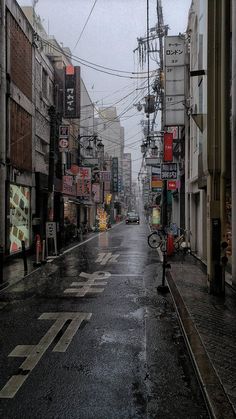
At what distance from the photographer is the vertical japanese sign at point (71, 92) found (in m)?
29.5

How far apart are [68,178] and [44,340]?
84.6ft

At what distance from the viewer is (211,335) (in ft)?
22.5

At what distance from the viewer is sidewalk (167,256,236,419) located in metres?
4.64

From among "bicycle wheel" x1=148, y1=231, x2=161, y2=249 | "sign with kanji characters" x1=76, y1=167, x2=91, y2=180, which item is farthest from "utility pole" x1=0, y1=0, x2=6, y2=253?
"sign with kanji characters" x1=76, y1=167, x2=91, y2=180

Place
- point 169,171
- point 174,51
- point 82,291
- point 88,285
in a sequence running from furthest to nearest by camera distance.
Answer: point 174,51
point 169,171
point 88,285
point 82,291

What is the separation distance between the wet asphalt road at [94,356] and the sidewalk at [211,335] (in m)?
0.19

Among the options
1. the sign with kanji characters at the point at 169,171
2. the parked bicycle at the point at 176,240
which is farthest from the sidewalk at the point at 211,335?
the parked bicycle at the point at 176,240

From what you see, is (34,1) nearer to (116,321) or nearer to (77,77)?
(77,77)

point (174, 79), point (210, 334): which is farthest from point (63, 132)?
point (210, 334)

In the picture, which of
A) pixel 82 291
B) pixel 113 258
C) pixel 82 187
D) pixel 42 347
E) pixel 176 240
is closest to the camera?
Result: pixel 42 347

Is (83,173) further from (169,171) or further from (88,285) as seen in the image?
(88,285)

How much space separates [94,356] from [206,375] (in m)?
1.82

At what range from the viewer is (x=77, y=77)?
29781 millimetres

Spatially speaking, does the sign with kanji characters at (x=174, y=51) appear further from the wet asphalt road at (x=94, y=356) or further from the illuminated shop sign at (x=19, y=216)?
the wet asphalt road at (x=94, y=356)
